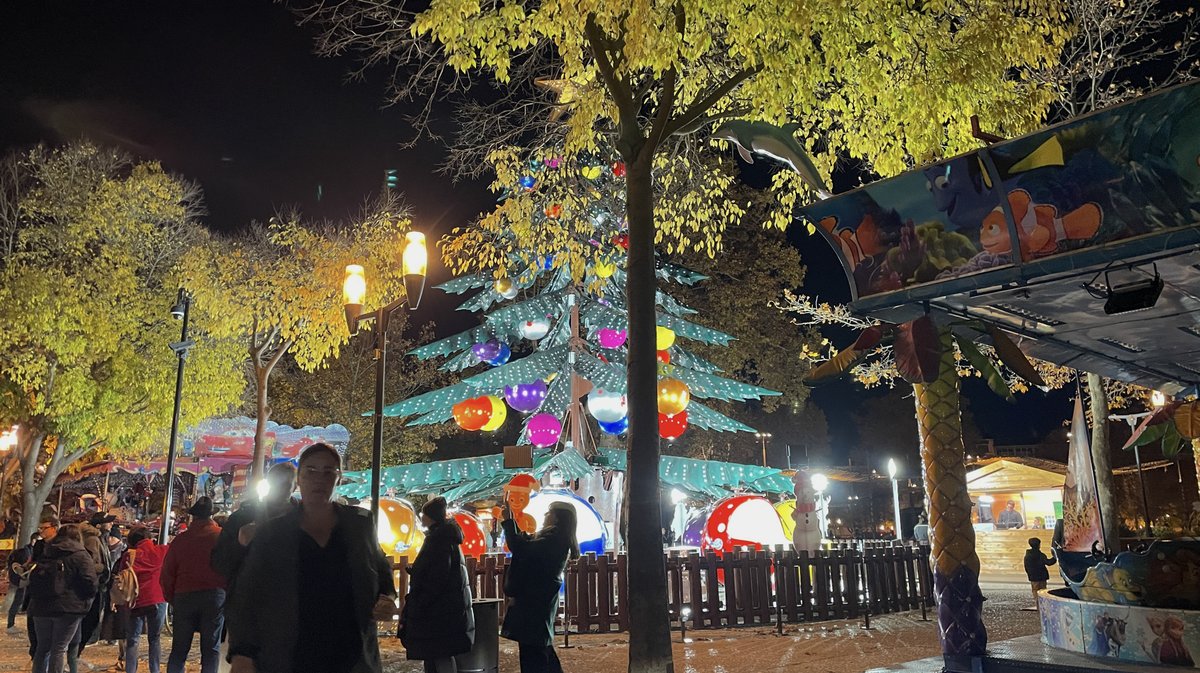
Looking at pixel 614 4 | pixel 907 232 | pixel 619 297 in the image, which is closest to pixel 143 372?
pixel 619 297

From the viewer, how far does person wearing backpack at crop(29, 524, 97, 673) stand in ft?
25.3

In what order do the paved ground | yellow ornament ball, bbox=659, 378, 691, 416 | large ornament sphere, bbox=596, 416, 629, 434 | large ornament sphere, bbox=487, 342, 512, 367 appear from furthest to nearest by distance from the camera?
large ornament sphere, bbox=487, 342, 512, 367 → large ornament sphere, bbox=596, 416, 629, 434 → yellow ornament ball, bbox=659, 378, 691, 416 → the paved ground

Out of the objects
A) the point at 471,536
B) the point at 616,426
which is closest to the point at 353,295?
Result: the point at 471,536

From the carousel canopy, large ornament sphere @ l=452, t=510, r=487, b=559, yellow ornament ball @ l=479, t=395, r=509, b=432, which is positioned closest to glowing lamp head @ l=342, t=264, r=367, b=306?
the carousel canopy

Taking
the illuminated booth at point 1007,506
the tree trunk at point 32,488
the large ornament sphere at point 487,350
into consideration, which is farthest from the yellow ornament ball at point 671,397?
the illuminated booth at point 1007,506

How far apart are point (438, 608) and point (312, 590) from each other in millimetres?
2976

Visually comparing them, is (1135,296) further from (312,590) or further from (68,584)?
(68,584)

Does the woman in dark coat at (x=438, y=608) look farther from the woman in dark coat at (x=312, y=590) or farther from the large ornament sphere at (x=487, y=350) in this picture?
A: the large ornament sphere at (x=487, y=350)

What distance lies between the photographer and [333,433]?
90.7 ft

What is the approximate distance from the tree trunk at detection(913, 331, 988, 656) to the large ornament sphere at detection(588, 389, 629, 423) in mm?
8987

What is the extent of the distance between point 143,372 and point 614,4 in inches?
738

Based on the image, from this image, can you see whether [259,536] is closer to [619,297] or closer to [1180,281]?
[1180,281]

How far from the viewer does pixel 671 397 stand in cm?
1505

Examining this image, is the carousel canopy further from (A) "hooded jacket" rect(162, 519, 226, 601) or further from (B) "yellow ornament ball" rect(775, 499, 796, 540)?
(B) "yellow ornament ball" rect(775, 499, 796, 540)
